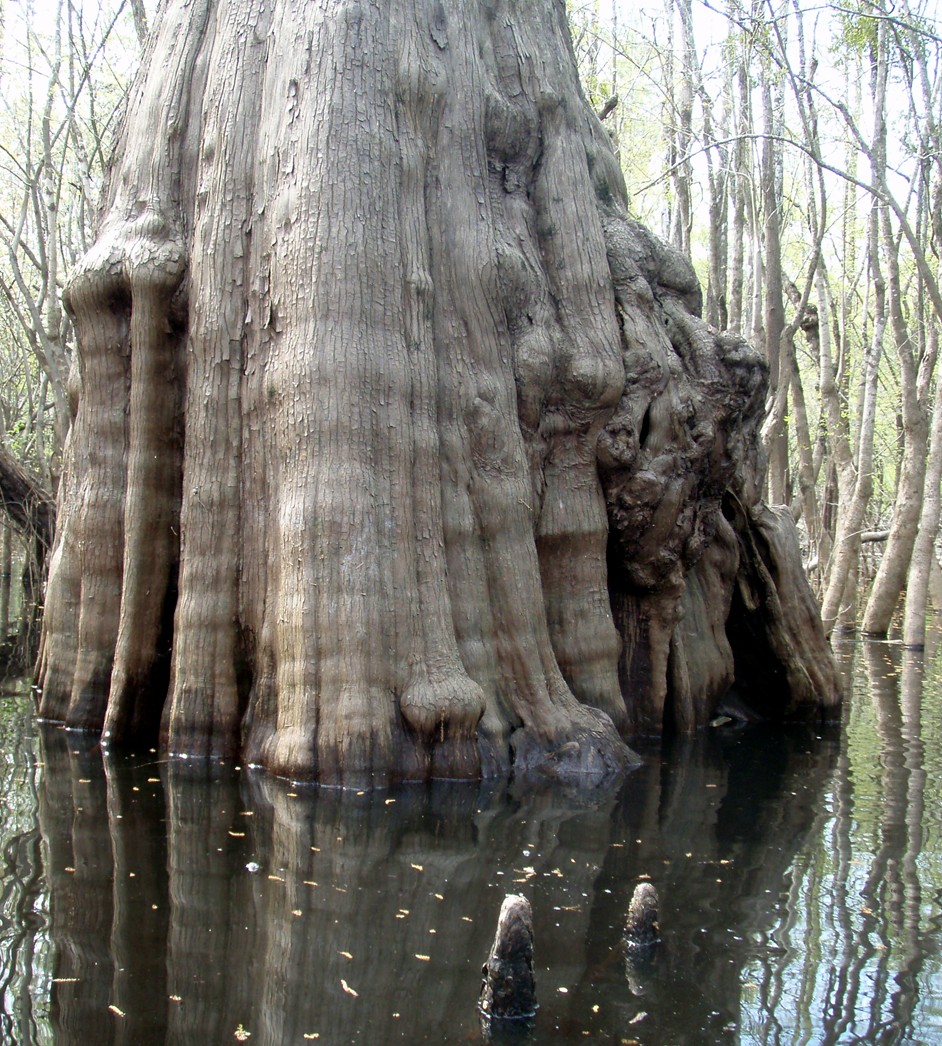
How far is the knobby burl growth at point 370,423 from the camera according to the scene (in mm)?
5758

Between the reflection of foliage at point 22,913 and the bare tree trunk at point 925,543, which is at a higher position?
the bare tree trunk at point 925,543

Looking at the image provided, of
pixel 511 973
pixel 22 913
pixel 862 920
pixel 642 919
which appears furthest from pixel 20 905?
pixel 862 920

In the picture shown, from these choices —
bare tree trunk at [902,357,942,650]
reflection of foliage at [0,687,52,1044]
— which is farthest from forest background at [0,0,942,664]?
reflection of foliage at [0,687,52,1044]

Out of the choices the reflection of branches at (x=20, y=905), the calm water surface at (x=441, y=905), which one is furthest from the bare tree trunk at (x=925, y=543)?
the reflection of branches at (x=20, y=905)

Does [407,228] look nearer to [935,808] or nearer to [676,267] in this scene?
[676,267]

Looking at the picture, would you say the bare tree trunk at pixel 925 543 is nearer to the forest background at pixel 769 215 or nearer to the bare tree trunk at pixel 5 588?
the forest background at pixel 769 215

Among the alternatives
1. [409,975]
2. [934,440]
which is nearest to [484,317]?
[409,975]

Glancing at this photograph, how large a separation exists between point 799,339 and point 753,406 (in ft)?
81.0

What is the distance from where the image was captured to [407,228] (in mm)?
6289

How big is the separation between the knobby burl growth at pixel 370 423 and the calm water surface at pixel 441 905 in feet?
1.75

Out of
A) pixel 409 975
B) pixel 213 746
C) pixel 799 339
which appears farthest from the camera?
pixel 799 339

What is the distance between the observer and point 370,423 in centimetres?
584

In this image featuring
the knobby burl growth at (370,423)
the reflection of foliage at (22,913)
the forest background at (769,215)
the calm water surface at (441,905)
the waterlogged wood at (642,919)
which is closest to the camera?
the reflection of foliage at (22,913)

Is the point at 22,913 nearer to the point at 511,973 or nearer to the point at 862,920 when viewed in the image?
Result: the point at 511,973
